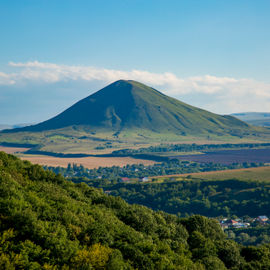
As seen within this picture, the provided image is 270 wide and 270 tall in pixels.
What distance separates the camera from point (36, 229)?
4206 centimetres

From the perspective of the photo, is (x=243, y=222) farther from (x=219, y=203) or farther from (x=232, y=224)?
(x=219, y=203)

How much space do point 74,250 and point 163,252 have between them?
11020mm

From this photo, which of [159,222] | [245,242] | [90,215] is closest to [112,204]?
[159,222]

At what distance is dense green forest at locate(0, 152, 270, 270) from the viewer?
39312mm

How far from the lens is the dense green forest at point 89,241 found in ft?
129

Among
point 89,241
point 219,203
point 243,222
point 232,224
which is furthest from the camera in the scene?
point 219,203

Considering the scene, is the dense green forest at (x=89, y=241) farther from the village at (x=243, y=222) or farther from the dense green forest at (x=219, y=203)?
the dense green forest at (x=219, y=203)

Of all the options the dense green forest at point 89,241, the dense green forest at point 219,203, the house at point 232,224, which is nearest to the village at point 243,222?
the house at point 232,224

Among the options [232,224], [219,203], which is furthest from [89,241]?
[219,203]

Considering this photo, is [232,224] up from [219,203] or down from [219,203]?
down

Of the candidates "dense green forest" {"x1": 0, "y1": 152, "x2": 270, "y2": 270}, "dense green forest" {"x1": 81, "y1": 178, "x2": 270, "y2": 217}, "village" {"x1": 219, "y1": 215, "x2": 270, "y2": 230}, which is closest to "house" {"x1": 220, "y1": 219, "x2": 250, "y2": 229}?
"village" {"x1": 219, "y1": 215, "x2": 270, "y2": 230}

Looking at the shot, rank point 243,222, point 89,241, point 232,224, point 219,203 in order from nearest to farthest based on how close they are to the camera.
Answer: point 89,241, point 232,224, point 243,222, point 219,203

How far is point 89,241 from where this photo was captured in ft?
148

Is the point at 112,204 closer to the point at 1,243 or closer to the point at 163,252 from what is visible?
the point at 163,252
